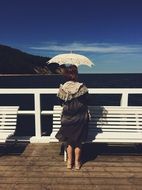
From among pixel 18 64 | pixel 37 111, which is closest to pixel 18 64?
pixel 18 64

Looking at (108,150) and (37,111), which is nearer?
(108,150)

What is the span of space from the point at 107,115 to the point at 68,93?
1.40 metres

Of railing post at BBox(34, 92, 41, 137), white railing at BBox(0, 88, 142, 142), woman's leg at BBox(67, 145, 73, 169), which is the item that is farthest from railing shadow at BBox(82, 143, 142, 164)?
railing post at BBox(34, 92, 41, 137)

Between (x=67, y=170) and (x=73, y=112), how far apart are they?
3.34ft

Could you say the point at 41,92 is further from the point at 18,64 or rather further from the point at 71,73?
the point at 18,64

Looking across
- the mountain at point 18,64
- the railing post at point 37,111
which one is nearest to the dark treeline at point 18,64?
the mountain at point 18,64

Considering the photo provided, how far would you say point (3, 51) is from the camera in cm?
18212

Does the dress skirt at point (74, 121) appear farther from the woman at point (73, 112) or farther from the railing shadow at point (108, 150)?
the railing shadow at point (108, 150)

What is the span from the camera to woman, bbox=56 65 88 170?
241 inches

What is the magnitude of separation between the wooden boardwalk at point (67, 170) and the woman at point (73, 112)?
381 mm

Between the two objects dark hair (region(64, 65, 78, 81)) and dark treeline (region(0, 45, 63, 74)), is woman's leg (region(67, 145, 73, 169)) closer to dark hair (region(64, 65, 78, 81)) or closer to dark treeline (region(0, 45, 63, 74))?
dark hair (region(64, 65, 78, 81))

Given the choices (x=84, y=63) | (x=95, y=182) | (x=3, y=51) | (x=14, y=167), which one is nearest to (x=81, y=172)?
(x=95, y=182)

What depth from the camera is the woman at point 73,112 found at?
241 inches

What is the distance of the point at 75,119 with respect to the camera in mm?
6168
